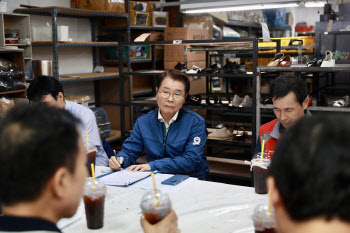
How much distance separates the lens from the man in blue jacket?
9.46ft

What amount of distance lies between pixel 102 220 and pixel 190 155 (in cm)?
116

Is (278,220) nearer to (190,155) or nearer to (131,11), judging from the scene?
(190,155)

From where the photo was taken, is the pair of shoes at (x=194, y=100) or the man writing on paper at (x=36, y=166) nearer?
the man writing on paper at (x=36, y=166)

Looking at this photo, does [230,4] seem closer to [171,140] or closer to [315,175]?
[171,140]

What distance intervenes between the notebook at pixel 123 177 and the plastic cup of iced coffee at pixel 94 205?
500 millimetres

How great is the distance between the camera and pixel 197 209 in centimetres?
187

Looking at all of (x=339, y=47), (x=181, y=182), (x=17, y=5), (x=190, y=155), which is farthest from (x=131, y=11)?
(x=181, y=182)

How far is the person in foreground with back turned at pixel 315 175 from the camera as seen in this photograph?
0.68 m

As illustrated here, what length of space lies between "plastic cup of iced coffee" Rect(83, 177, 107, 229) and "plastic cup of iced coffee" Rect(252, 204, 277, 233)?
673mm

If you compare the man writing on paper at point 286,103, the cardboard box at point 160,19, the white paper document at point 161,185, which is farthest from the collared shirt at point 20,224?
the cardboard box at point 160,19

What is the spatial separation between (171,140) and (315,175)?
2.23 metres

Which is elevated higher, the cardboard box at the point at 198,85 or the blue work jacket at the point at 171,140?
the cardboard box at the point at 198,85

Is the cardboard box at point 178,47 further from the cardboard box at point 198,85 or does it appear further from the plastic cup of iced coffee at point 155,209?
the plastic cup of iced coffee at point 155,209

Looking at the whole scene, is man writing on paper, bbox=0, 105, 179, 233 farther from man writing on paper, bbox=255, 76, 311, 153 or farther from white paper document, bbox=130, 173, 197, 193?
Answer: man writing on paper, bbox=255, 76, 311, 153
